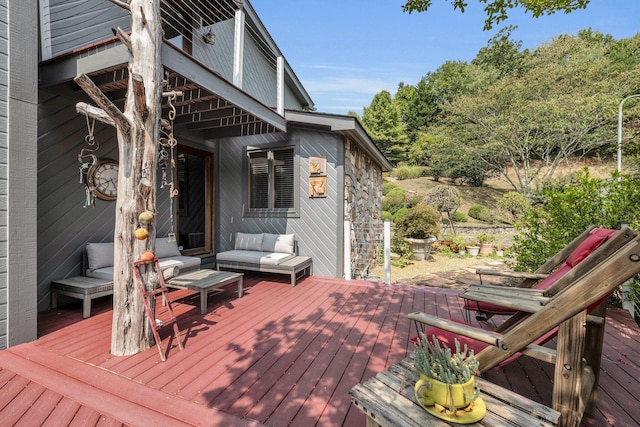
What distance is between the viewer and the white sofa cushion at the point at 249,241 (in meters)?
5.53

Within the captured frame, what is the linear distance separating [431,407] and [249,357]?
5.55 feet

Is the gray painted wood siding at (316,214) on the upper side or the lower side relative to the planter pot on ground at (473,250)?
upper

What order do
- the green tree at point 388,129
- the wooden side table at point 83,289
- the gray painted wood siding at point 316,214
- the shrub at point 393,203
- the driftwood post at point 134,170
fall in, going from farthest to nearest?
the green tree at point 388,129 → the shrub at point 393,203 → the gray painted wood siding at point 316,214 → the wooden side table at point 83,289 → the driftwood post at point 134,170

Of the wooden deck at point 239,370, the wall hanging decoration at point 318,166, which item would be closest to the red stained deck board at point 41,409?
the wooden deck at point 239,370

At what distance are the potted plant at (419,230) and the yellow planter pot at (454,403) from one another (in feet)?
24.9

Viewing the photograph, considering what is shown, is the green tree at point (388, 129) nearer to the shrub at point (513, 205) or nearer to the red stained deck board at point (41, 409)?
the shrub at point (513, 205)

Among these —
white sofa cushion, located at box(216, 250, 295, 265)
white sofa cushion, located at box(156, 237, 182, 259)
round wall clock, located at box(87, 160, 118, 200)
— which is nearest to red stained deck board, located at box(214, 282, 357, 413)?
white sofa cushion, located at box(216, 250, 295, 265)

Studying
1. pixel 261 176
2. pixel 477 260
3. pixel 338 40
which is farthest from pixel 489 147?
pixel 261 176

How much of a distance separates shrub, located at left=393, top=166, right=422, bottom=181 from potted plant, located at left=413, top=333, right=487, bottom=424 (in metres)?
23.8

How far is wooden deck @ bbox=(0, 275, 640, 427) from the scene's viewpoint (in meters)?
1.76

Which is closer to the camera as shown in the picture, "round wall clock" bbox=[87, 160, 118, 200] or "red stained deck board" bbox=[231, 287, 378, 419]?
"red stained deck board" bbox=[231, 287, 378, 419]

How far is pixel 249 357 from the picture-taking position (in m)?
2.45

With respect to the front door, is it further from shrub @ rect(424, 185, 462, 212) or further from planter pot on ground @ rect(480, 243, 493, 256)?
shrub @ rect(424, 185, 462, 212)

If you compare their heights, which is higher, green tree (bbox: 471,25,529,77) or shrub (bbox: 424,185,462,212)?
green tree (bbox: 471,25,529,77)
